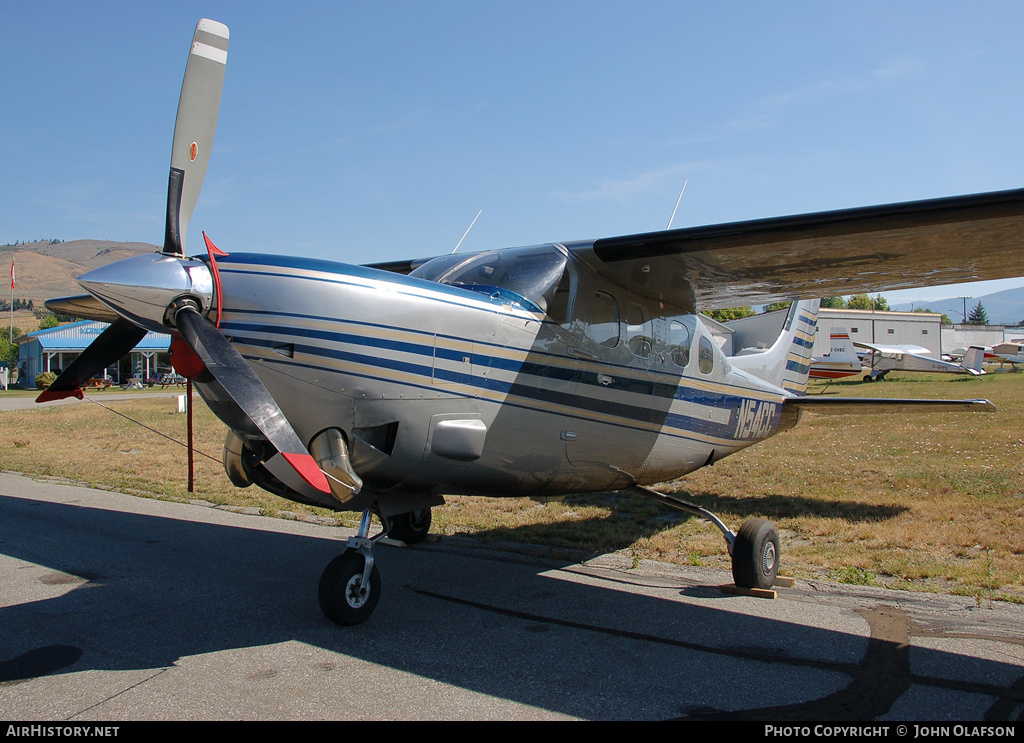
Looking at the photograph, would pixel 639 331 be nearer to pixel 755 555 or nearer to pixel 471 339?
pixel 471 339

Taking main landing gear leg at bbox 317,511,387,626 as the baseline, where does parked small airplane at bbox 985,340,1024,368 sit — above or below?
above

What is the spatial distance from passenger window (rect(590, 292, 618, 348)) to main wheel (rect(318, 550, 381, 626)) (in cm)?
248

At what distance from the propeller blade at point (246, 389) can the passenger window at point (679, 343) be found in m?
3.64

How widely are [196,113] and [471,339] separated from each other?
2211 mm

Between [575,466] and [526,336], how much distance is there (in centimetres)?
124

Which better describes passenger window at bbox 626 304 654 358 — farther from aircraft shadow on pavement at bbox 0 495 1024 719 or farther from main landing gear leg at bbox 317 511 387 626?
main landing gear leg at bbox 317 511 387 626

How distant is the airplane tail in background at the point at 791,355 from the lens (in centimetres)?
845

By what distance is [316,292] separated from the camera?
4.07 meters

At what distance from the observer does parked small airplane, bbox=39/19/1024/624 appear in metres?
4.01

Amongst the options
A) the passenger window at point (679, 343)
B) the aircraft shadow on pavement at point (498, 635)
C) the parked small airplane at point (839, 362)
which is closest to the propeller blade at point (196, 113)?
the aircraft shadow on pavement at point (498, 635)

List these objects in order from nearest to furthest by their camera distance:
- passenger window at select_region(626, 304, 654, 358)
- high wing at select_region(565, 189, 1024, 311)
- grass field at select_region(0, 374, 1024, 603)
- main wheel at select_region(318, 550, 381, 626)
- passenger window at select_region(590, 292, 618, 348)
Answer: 1. high wing at select_region(565, 189, 1024, 311)
2. main wheel at select_region(318, 550, 381, 626)
3. passenger window at select_region(590, 292, 618, 348)
4. passenger window at select_region(626, 304, 654, 358)
5. grass field at select_region(0, 374, 1024, 603)

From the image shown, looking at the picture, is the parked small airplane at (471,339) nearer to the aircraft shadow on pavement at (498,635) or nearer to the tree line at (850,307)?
the aircraft shadow on pavement at (498,635)

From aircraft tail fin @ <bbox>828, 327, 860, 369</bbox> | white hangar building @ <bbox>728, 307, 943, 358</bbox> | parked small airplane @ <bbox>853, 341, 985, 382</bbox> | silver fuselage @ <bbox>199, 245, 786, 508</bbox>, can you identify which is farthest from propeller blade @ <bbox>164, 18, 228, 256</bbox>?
A: white hangar building @ <bbox>728, 307, 943, 358</bbox>

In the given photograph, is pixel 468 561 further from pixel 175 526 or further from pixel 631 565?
pixel 175 526
